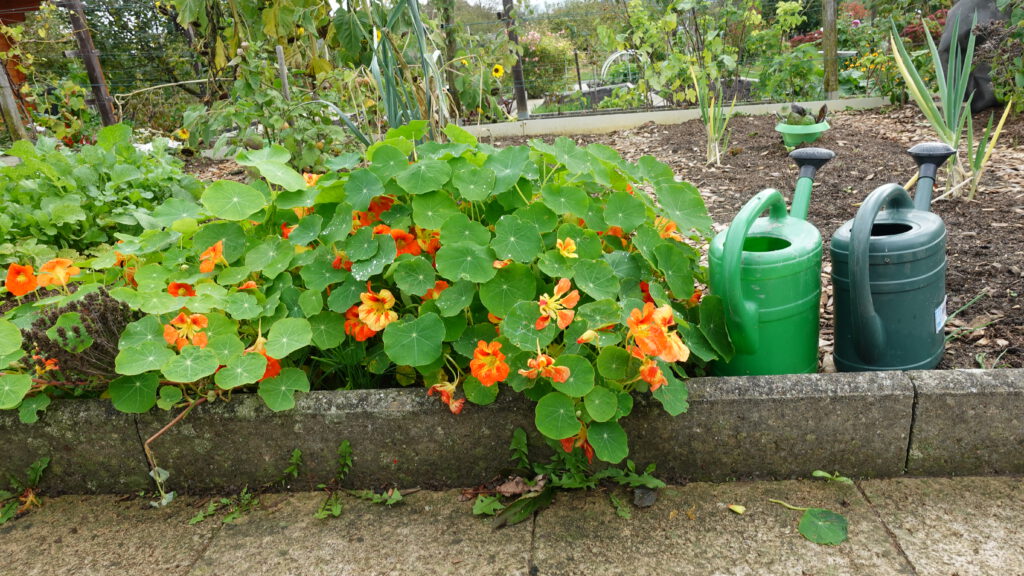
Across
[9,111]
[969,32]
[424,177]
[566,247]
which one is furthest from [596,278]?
[9,111]

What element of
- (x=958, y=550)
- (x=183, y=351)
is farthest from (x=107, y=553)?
(x=958, y=550)

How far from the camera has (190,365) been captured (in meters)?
1.35

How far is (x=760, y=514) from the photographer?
1.36m

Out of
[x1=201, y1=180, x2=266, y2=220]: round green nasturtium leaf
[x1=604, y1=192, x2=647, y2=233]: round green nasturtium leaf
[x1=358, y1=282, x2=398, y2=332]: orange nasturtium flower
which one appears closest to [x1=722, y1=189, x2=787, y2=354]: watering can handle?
[x1=604, y1=192, x2=647, y2=233]: round green nasturtium leaf

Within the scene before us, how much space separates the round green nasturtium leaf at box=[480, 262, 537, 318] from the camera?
1432mm

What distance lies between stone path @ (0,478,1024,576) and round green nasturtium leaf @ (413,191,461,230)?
1.97ft

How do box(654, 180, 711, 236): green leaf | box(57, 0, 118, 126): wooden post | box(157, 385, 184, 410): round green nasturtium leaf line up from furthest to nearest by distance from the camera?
1. box(57, 0, 118, 126): wooden post
2. box(654, 180, 711, 236): green leaf
3. box(157, 385, 184, 410): round green nasturtium leaf

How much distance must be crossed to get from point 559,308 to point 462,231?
0.30 m

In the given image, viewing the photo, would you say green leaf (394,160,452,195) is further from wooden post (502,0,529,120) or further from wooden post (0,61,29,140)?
wooden post (502,0,529,120)

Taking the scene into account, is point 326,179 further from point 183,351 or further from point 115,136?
point 115,136

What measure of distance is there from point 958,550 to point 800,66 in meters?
5.28

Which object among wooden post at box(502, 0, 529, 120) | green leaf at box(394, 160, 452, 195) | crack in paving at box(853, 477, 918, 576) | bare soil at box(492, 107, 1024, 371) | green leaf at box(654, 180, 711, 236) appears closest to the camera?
crack in paving at box(853, 477, 918, 576)

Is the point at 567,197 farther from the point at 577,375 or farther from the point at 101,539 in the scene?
the point at 101,539

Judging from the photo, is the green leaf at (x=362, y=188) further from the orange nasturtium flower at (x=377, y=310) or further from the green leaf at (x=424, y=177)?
the orange nasturtium flower at (x=377, y=310)
